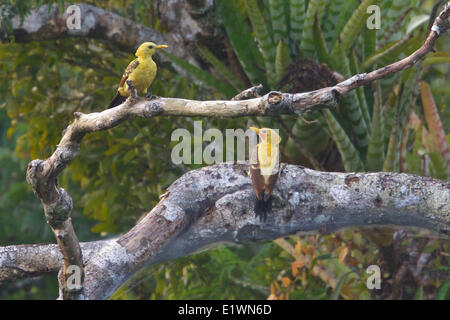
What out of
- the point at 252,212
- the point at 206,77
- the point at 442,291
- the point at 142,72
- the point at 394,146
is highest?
the point at 206,77

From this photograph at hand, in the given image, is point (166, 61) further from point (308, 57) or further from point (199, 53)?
point (308, 57)

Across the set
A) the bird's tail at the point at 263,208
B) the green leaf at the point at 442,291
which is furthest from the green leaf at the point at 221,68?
the green leaf at the point at 442,291

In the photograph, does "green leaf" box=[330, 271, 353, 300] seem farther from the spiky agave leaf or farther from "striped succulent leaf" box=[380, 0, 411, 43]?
"striped succulent leaf" box=[380, 0, 411, 43]

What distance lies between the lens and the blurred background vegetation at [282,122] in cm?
311

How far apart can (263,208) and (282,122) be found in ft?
2.84

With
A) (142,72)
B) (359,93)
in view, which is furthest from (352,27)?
(142,72)

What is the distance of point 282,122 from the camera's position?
10.6ft

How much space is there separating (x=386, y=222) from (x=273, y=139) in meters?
0.57

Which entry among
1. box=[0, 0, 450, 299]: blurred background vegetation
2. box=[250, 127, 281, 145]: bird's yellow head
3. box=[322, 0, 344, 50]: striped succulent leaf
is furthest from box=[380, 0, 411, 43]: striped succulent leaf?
box=[250, 127, 281, 145]: bird's yellow head

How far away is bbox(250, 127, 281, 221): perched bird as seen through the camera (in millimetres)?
2381

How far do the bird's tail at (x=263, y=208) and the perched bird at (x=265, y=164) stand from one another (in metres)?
0.04

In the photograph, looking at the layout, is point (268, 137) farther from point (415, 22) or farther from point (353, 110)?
point (415, 22)

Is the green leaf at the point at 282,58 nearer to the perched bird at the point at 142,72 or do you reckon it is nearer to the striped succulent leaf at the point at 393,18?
the striped succulent leaf at the point at 393,18

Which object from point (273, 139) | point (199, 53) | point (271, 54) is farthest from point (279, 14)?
point (273, 139)
